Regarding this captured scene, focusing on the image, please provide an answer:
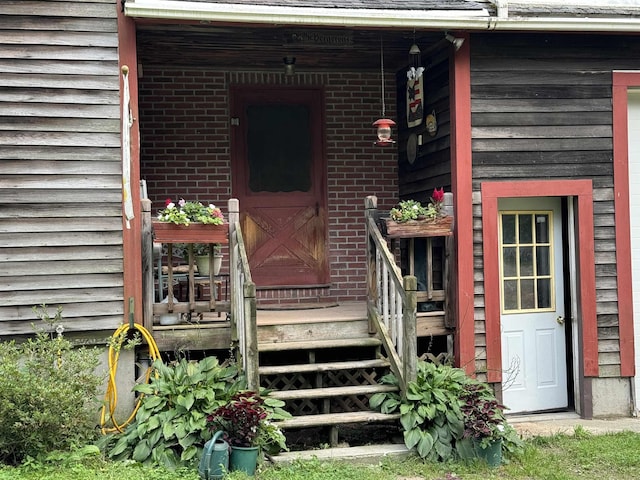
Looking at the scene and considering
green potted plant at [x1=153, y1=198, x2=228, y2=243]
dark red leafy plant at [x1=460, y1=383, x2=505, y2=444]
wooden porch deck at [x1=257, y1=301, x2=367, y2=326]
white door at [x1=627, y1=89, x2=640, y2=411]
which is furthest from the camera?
white door at [x1=627, y1=89, x2=640, y2=411]

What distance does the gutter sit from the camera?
6145 millimetres

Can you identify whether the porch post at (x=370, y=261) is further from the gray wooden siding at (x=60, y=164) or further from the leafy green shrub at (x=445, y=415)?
the gray wooden siding at (x=60, y=164)

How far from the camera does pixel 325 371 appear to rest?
6391mm

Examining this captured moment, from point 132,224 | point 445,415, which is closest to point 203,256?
point 132,224

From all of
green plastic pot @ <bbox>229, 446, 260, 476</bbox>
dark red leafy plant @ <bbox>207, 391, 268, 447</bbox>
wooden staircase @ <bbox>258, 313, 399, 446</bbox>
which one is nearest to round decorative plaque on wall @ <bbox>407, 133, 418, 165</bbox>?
wooden staircase @ <bbox>258, 313, 399, 446</bbox>

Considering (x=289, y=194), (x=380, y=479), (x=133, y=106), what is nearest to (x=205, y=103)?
(x=289, y=194)

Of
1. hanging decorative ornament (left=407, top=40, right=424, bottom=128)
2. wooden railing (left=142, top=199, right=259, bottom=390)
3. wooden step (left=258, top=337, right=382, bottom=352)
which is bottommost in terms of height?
wooden step (left=258, top=337, right=382, bottom=352)

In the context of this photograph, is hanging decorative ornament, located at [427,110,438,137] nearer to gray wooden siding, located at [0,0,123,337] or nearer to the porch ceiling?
the porch ceiling

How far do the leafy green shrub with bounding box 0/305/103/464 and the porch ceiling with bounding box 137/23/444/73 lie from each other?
306cm

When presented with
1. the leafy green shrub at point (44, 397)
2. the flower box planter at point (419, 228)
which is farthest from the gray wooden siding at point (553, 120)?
the leafy green shrub at point (44, 397)

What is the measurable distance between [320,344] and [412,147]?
9.03ft

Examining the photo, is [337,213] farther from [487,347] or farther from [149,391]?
[149,391]

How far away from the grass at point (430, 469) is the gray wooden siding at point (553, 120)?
1286 millimetres

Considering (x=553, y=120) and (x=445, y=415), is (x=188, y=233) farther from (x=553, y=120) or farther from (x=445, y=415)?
(x=553, y=120)
